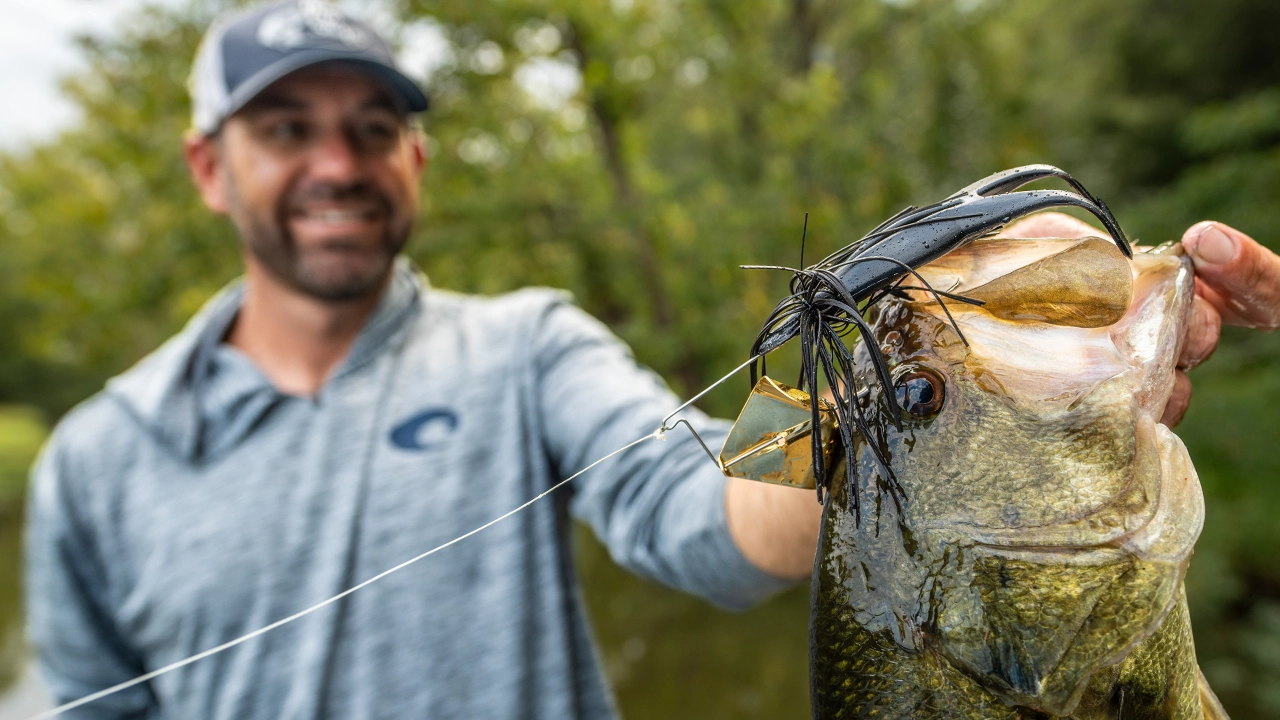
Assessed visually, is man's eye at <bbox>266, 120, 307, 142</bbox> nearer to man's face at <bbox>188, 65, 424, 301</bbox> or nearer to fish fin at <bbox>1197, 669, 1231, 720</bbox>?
man's face at <bbox>188, 65, 424, 301</bbox>

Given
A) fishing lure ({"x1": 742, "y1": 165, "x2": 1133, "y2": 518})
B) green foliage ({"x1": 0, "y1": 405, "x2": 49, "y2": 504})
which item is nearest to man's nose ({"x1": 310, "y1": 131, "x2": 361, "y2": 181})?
fishing lure ({"x1": 742, "y1": 165, "x2": 1133, "y2": 518})

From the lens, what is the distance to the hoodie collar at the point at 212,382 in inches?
82.5

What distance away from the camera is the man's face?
228 centimetres

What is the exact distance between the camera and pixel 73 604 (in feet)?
6.81

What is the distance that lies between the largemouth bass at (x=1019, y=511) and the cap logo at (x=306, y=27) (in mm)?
2026

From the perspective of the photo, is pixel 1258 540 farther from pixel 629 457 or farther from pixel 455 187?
pixel 455 187

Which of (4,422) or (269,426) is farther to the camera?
(4,422)

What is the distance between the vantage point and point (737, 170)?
950cm

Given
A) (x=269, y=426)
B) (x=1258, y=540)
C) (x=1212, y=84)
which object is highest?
(x=1212, y=84)

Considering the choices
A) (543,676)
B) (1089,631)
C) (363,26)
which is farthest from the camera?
(363,26)

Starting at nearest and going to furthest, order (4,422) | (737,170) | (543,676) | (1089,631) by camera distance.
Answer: (1089,631)
(543,676)
(737,170)
(4,422)

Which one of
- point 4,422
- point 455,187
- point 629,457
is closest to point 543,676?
point 629,457

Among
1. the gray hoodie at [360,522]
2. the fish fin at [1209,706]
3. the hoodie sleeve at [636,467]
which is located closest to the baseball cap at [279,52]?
the gray hoodie at [360,522]

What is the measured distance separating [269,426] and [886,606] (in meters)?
1.78
